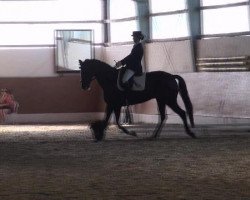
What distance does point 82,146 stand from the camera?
36.2 ft

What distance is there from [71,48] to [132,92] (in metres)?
9.67

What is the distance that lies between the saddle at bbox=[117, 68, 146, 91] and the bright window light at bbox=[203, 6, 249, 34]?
15.9 ft

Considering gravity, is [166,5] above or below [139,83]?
above

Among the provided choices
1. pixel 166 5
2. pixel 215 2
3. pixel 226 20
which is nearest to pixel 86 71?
pixel 226 20

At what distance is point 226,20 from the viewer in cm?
1700

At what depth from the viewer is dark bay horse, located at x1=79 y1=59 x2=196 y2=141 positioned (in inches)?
485

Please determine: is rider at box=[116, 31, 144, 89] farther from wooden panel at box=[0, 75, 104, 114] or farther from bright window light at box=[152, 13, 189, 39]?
wooden panel at box=[0, 75, 104, 114]

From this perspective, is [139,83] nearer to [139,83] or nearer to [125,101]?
[139,83]

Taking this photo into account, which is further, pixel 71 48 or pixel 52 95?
pixel 52 95

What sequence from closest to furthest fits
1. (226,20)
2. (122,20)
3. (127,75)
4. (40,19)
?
(127,75) < (226,20) < (122,20) < (40,19)

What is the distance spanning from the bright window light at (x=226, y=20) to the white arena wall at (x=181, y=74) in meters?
0.31

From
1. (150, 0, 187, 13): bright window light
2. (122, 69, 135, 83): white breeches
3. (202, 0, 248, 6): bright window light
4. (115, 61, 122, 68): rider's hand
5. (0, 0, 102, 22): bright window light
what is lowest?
(122, 69, 135, 83): white breeches

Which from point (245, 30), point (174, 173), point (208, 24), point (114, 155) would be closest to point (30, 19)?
point (208, 24)

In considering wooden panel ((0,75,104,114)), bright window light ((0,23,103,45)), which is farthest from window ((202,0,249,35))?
wooden panel ((0,75,104,114))
